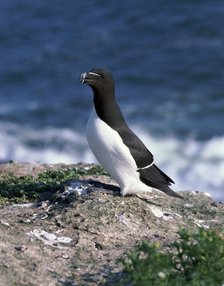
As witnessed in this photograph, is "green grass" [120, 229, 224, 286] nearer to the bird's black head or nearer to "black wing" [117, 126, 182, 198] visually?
"black wing" [117, 126, 182, 198]

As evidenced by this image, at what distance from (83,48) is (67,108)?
19.1 feet

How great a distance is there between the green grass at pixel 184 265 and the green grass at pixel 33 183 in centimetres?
278

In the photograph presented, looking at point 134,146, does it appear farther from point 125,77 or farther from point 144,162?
point 125,77

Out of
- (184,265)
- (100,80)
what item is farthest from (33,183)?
(184,265)

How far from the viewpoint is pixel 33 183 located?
1029 centimetres

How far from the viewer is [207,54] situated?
30031mm

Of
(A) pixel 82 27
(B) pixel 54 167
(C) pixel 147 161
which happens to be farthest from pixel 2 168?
(A) pixel 82 27

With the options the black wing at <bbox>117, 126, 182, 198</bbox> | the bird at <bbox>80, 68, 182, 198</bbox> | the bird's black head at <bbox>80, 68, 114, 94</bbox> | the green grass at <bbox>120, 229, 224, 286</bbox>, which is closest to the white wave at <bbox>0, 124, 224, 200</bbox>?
the black wing at <bbox>117, 126, 182, 198</bbox>

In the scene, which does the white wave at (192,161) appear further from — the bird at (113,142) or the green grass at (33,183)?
the bird at (113,142)

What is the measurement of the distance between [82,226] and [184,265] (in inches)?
65.7

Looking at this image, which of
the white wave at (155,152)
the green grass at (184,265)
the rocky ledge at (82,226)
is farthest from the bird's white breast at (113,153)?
the white wave at (155,152)

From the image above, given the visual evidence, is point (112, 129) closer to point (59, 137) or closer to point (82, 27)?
point (59, 137)

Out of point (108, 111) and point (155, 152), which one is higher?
point (155, 152)

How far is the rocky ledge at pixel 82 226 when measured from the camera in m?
7.65
